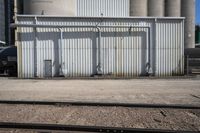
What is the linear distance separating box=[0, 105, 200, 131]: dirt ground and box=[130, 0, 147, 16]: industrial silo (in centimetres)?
2980

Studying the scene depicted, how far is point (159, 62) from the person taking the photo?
25.0 metres

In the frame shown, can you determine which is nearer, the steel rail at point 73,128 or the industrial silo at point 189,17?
the steel rail at point 73,128

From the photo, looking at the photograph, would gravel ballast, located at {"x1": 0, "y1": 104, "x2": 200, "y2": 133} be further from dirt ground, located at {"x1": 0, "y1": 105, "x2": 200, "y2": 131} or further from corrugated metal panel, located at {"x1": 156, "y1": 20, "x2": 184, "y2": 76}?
Result: corrugated metal panel, located at {"x1": 156, "y1": 20, "x2": 184, "y2": 76}

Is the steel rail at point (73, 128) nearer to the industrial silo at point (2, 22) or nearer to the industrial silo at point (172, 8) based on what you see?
the industrial silo at point (172, 8)

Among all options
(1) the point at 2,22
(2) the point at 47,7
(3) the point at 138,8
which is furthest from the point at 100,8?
(1) the point at 2,22

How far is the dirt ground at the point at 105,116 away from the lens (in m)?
8.22

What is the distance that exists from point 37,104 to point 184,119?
5.12 meters

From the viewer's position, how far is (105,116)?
30.2 feet

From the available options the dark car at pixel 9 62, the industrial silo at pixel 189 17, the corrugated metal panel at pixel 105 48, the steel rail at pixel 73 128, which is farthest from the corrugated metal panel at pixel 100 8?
the steel rail at pixel 73 128

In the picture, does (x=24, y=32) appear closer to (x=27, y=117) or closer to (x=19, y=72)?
(x=19, y=72)

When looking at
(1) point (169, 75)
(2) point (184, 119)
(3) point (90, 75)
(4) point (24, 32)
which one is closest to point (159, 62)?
(1) point (169, 75)

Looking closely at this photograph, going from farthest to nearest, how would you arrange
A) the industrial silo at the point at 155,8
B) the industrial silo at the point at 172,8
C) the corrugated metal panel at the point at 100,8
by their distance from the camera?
the industrial silo at the point at 172,8 < the industrial silo at the point at 155,8 < the corrugated metal panel at the point at 100,8

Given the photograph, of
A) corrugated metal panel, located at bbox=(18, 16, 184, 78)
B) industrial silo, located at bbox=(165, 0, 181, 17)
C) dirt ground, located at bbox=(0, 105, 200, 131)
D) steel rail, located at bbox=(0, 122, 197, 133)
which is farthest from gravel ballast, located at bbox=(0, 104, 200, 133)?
industrial silo, located at bbox=(165, 0, 181, 17)

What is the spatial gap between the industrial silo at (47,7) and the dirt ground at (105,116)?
59.3ft
